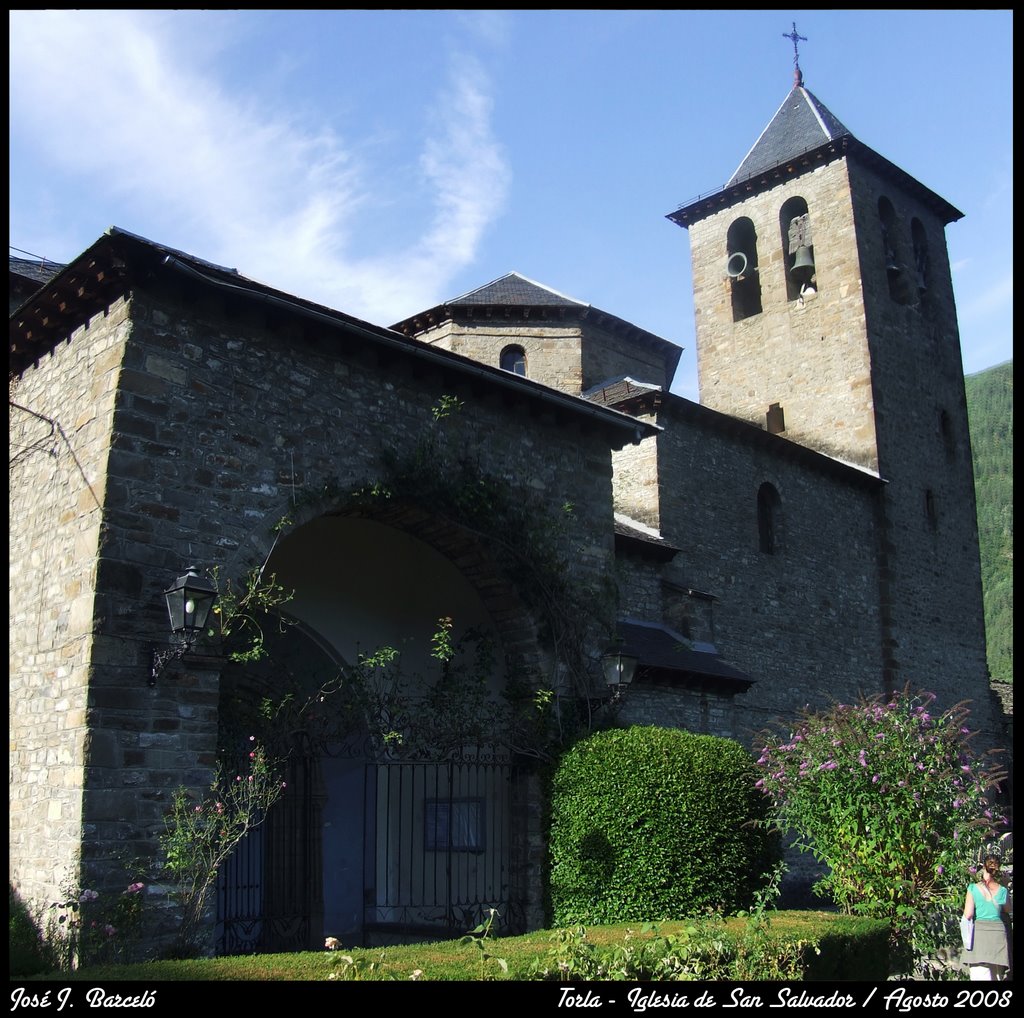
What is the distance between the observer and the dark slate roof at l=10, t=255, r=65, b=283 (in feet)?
42.3

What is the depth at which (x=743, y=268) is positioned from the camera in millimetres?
23641

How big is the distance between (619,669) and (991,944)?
393cm

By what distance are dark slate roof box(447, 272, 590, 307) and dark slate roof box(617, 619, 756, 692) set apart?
793cm

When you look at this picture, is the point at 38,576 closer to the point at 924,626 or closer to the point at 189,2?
the point at 189,2

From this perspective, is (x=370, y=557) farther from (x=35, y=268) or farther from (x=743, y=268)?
(x=743, y=268)

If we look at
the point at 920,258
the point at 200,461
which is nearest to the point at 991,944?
the point at 200,461

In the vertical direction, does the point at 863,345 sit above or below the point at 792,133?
below

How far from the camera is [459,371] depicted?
997 centimetres

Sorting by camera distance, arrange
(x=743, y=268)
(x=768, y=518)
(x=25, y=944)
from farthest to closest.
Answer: (x=743, y=268) → (x=768, y=518) → (x=25, y=944)

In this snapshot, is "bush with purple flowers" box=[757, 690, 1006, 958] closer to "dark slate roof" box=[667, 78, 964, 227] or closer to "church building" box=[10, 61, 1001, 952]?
"church building" box=[10, 61, 1001, 952]

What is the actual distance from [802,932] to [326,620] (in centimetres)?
589

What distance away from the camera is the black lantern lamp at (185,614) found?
24.2 feet

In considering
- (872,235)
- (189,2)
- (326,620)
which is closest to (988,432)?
(872,235)

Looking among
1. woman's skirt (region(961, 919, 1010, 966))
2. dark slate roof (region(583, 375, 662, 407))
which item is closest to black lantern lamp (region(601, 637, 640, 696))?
woman's skirt (region(961, 919, 1010, 966))
